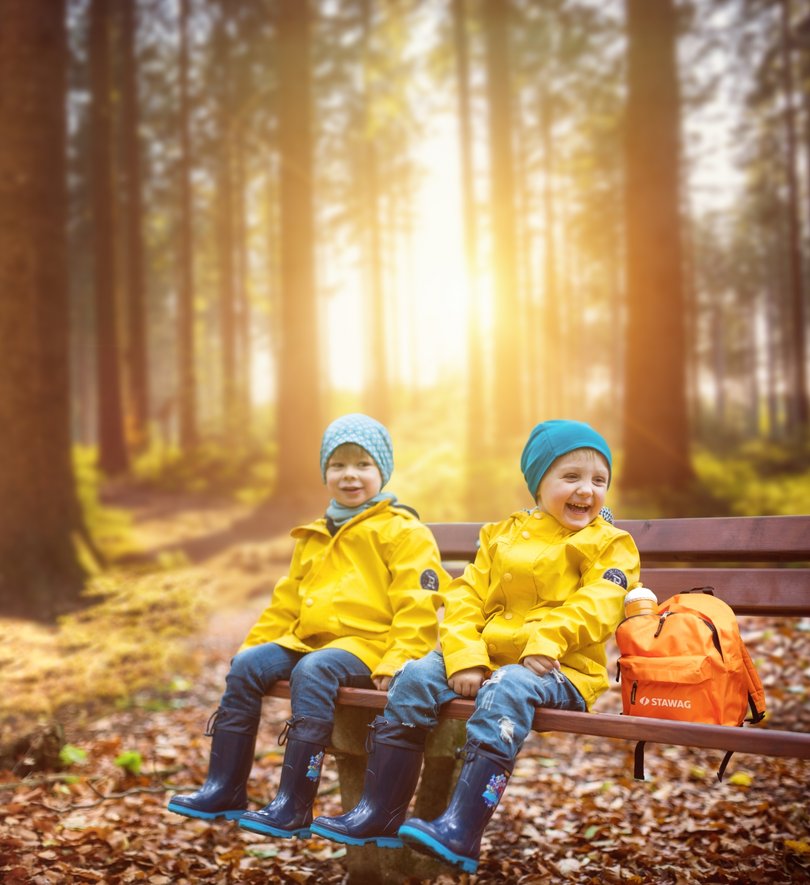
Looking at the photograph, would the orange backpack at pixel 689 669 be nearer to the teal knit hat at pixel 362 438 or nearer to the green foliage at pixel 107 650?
the teal knit hat at pixel 362 438

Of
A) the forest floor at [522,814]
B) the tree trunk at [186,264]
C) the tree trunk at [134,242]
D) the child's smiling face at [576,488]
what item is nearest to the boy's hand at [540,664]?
Answer: the child's smiling face at [576,488]

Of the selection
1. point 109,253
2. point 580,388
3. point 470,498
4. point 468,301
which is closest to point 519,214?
point 468,301

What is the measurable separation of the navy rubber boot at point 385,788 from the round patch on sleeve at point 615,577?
0.90 metres

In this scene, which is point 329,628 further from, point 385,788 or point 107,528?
point 107,528

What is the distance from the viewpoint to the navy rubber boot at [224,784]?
323 centimetres

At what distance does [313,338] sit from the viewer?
45.7ft

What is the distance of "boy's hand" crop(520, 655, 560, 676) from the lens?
2871 millimetres

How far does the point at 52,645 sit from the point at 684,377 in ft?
25.6

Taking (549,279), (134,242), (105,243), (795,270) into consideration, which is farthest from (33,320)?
(549,279)

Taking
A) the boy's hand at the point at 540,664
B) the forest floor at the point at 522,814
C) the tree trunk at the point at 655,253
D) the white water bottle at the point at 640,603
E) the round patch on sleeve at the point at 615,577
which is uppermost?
the tree trunk at the point at 655,253

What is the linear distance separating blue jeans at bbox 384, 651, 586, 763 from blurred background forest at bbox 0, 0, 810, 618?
552cm

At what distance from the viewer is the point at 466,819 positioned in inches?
104

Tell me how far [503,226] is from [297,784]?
15.4m

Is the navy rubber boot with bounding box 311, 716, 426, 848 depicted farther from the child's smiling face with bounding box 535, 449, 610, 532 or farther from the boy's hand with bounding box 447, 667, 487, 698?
the child's smiling face with bounding box 535, 449, 610, 532
